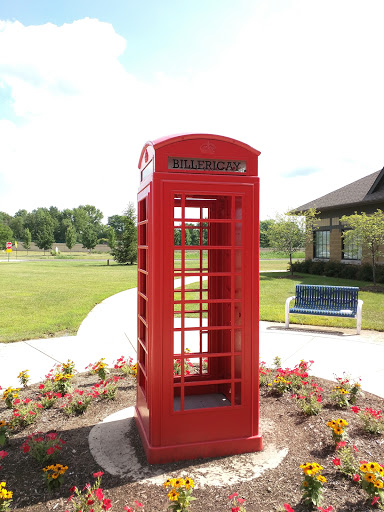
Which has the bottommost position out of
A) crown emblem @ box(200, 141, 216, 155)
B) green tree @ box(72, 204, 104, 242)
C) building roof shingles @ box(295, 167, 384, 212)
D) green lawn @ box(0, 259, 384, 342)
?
green lawn @ box(0, 259, 384, 342)

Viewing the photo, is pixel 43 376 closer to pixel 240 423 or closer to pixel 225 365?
pixel 225 365

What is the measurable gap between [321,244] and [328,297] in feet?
58.1

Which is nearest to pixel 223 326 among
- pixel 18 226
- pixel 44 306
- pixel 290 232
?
pixel 44 306

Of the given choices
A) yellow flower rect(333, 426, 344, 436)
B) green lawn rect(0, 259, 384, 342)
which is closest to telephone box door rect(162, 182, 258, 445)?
yellow flower rect(333, 426, 344, 436)

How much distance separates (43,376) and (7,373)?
63 centimetres

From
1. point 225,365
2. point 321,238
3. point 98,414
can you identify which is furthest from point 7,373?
point 321,238

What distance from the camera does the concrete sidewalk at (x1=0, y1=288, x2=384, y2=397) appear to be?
6141 millimetres

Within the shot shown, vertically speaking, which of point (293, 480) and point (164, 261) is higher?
point (164, 261)

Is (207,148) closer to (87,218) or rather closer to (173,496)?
(173,496)

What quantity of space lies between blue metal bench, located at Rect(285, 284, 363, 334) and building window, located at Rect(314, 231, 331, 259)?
1686 cm

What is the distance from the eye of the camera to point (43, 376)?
19.5 ft

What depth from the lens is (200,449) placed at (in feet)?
12.0

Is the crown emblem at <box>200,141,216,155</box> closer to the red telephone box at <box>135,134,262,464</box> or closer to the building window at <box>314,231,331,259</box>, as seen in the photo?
the red telephone box at <box>135,134,262,464</box>

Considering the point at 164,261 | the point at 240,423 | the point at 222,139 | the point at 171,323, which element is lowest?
the point at 240,423
